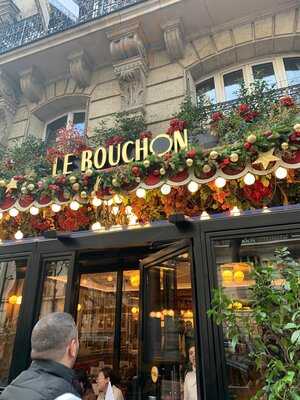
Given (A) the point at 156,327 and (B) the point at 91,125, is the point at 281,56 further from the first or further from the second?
(A) the point at 156,327

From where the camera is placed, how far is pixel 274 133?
3.89 m

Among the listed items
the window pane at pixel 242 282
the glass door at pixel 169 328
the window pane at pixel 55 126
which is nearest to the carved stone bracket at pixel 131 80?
the window pane at pixel 55 126

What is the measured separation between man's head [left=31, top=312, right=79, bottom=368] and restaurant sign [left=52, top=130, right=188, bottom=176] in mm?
2820

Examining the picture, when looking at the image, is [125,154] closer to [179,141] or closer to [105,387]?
[179,141]

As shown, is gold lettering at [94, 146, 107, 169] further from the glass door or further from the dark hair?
the dark hair

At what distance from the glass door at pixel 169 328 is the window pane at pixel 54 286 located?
52.7 inches

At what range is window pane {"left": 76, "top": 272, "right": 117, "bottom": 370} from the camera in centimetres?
675

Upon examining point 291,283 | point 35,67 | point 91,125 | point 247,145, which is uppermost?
point 35,67

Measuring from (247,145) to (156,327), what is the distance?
10.6 ft

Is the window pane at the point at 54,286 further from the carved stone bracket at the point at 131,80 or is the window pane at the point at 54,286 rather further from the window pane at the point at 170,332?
the carved stone bracket at the point at 131,80

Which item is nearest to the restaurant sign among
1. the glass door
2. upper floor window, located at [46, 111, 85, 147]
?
the glass door

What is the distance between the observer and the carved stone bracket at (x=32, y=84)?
28.2 ft

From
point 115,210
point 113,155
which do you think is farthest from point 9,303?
point 113,155

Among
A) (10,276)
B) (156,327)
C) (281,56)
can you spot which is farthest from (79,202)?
(281,56)
